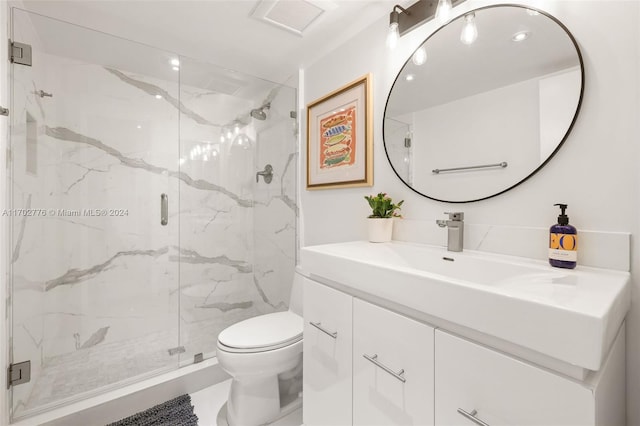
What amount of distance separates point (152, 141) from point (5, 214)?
3.18ft

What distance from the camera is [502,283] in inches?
37.0

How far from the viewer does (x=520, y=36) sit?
105 centimetres

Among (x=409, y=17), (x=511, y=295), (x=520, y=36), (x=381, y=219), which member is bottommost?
(x=511, y=295)

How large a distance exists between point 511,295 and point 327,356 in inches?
29.7

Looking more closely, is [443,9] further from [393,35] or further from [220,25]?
[220,25]

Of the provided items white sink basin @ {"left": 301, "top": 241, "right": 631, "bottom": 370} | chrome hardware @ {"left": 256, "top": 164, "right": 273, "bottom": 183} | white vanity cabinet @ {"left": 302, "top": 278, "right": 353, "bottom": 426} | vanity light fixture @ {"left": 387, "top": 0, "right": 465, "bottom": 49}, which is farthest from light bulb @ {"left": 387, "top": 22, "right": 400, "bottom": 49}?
chrome hardware @ {"left": 256, "top": 164, "right": 273, "bottom": 183}

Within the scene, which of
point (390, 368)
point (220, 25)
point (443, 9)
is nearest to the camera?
point (390, 368)

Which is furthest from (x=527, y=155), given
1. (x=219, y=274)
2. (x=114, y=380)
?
(x=114, y=380)

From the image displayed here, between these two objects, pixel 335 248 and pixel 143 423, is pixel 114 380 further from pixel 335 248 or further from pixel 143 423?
pixel 335 248

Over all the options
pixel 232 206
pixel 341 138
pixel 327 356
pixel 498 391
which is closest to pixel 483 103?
pixel 341 138

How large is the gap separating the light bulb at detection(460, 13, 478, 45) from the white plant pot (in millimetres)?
818

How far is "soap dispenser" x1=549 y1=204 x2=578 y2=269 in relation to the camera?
866 millimetres

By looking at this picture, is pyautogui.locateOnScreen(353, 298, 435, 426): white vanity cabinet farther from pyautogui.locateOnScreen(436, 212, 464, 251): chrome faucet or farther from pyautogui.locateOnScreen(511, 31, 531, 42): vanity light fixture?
pyautogui.locateOnScreen(511, 31, 531, 42): vanity light fixture

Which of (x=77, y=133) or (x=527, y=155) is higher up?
(x=77, y=133)
